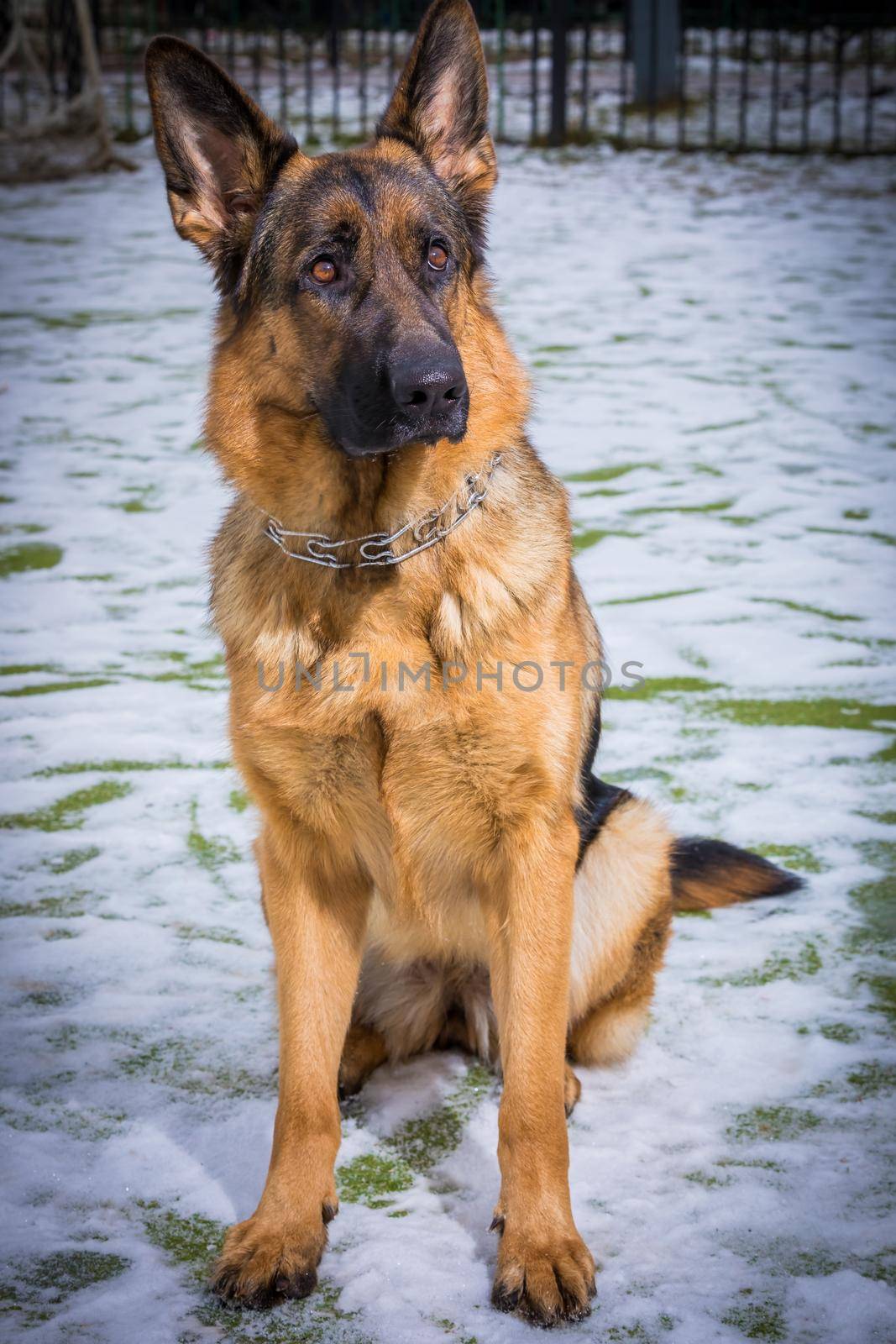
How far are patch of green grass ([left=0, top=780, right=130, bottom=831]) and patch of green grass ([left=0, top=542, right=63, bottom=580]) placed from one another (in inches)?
73.7

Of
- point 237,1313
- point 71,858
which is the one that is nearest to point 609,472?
point 71,858

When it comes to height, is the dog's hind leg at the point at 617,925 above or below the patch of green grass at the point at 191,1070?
above

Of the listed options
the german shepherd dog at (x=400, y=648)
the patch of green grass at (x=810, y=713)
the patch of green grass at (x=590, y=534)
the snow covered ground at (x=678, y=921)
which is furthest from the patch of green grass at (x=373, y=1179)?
the patch of green grass at (x=590, y=534)

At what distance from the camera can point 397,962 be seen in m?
2.86

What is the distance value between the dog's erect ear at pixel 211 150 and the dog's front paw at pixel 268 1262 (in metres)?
1.90

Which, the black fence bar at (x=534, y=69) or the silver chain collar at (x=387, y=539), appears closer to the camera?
the silver chain collar at (x=387, y=539)

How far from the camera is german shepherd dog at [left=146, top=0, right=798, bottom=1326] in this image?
237 centimetres

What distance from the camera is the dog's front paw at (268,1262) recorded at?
7.32 feet

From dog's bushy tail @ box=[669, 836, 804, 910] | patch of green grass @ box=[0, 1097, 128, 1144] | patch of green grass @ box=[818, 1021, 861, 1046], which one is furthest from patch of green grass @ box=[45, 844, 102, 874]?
patch of green grass @ box=[818, 1021, 861, 1046]

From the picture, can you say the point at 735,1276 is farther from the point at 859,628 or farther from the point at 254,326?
the point at 859,628

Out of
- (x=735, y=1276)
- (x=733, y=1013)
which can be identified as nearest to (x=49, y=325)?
(x=733, y=1013)

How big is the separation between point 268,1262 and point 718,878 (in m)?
1.54

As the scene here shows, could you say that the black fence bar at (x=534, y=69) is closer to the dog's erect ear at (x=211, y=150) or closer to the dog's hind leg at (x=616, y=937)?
the dog's erect ear at (x=211, y=150)

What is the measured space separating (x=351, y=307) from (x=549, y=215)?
1042cm
